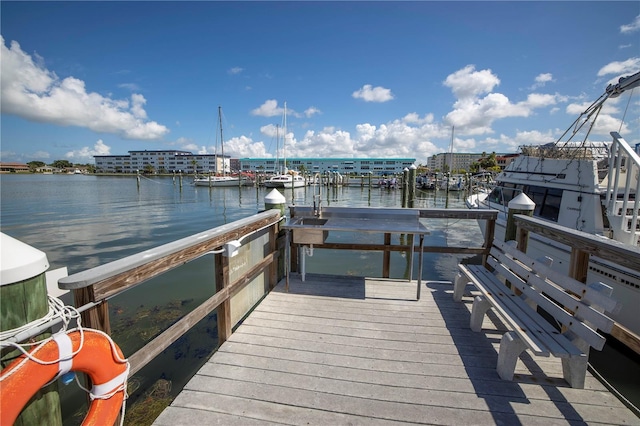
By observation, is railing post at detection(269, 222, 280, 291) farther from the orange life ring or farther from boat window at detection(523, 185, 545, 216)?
boat window at detection(523, 185, 545, 216)

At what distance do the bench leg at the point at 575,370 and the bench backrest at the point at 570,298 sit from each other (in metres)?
0.18

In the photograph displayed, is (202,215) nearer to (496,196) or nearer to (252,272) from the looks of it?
(496,196)

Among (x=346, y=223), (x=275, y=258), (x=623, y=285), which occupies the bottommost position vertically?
(x=623, y=285)

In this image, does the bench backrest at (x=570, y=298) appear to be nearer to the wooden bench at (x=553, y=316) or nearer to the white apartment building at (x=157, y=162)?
the wooden bench at (x=553, y=316)

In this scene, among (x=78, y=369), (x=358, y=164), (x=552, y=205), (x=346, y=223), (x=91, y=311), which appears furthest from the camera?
(x=358, y=164)

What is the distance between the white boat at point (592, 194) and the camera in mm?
5320

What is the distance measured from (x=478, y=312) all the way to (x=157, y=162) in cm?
14111

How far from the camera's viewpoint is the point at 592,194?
7.15 meters

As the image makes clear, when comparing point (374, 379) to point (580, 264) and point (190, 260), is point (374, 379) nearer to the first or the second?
point (190, 260)

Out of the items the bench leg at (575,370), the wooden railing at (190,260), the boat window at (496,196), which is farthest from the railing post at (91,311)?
the boat window at (496,196)

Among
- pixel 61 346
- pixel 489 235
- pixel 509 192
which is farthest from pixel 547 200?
pixel 61 346

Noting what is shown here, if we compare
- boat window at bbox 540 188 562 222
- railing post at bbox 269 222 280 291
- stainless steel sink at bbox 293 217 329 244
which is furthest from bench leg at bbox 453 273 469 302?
boat window at bbox 540 188 562 222

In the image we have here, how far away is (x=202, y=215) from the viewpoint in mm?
20781

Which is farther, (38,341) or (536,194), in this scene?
(536,194)
